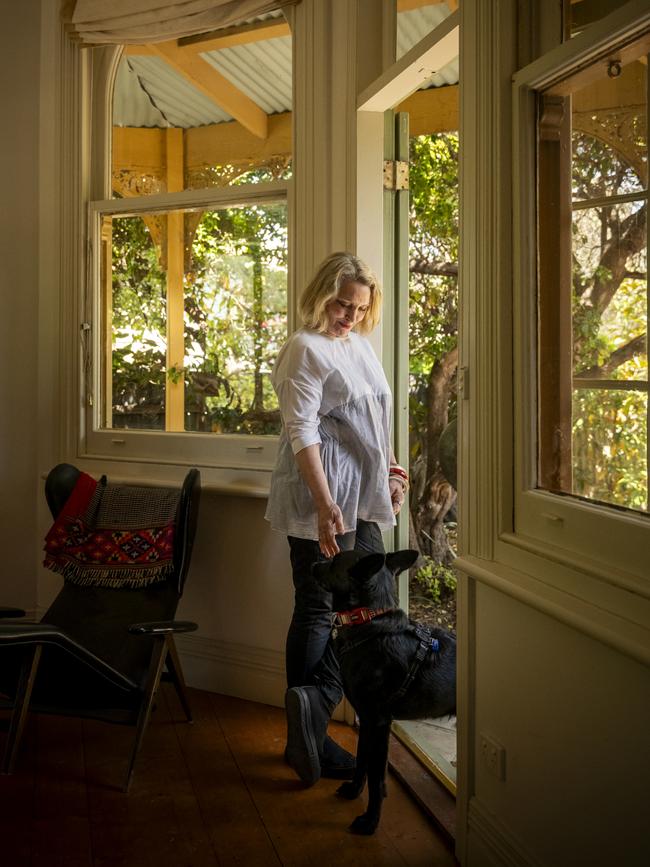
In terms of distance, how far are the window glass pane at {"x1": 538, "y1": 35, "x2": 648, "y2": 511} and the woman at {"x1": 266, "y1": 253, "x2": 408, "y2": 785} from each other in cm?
84

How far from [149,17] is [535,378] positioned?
2621 mm

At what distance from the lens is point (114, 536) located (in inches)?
142

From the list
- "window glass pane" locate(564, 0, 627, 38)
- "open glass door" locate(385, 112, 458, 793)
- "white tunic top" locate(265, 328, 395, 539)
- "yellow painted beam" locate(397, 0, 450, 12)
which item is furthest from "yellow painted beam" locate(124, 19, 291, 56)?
"window glass pane" locate(564, 0, 627, 38)

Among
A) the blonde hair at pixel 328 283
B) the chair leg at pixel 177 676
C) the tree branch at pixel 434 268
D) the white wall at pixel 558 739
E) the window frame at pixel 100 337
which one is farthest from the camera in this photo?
the tree branch at pixel 434 268

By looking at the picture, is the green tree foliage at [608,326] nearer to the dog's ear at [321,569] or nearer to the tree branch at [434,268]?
the dog's ear at [321,569]

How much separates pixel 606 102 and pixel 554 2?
0.36m

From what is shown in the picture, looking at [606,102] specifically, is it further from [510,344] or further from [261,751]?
[261,751]

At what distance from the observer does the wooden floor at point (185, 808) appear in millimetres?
2471

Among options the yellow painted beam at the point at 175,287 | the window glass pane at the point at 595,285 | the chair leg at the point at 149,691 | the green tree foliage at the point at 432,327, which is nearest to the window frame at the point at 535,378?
the window glass pane at the point at 595,285

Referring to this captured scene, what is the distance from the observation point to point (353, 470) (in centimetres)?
292

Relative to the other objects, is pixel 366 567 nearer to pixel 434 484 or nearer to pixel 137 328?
pixel 137 328

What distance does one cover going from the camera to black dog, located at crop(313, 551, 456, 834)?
2.48m

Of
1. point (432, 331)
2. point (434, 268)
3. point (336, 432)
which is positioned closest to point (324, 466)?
point (336, 432)

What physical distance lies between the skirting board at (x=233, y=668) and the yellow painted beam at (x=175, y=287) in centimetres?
95
